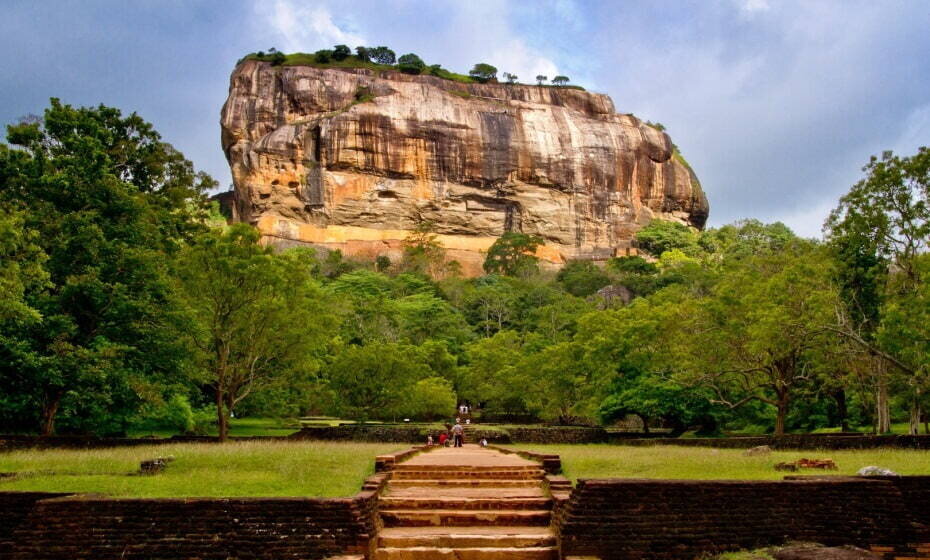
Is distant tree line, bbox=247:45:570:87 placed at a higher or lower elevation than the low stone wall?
higher

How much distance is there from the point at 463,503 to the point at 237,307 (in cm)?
1338

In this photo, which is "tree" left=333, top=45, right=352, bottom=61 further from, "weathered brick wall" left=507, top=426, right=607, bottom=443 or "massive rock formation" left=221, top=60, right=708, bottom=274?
"weathered brick wall" left=507, top=426, right=607, bottom=443

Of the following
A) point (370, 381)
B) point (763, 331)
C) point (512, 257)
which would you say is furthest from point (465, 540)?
point (512, 257)

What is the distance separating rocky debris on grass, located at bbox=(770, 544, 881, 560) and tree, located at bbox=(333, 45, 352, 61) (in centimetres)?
9030

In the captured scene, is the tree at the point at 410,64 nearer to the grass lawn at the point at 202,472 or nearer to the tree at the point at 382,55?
the tree at the point at 382,55

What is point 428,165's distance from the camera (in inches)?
3295

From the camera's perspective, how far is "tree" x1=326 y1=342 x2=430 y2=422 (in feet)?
89.7

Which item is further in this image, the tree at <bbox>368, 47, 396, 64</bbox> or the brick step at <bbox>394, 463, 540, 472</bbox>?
the tree at <bbox>368, 47, 396, 64</bbox>

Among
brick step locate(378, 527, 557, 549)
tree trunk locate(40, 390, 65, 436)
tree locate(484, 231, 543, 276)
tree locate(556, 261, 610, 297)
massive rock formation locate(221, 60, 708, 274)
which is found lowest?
brick step locate(378, 527, 557, 549)

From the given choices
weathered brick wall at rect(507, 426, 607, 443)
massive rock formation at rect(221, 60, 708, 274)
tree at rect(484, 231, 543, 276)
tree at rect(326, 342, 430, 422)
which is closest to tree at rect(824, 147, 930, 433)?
weathered brick wall at rect(507, 426, 607, 443)

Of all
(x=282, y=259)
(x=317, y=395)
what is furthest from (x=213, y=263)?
(x=317, y=395)

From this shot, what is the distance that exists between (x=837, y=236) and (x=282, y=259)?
1541cm

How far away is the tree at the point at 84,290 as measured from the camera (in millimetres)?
18016

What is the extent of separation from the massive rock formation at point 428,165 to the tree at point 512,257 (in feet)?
16.8
